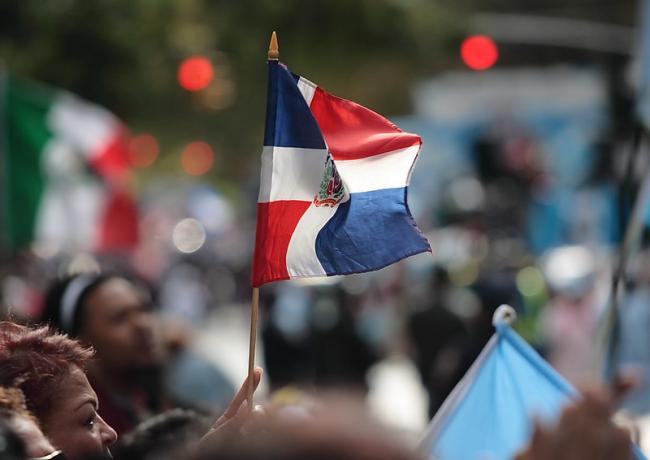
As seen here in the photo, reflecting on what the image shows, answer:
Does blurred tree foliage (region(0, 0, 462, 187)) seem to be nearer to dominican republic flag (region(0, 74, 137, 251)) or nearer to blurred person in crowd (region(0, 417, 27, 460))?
dominican republic flag (region(0, 74, 137, 251))

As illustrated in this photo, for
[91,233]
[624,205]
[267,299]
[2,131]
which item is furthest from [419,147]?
[91,233]

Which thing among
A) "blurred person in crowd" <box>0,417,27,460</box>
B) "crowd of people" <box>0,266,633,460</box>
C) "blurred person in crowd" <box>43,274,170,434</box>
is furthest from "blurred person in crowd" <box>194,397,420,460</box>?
"blurred person in crowd" <box>43,274,170,434</box>

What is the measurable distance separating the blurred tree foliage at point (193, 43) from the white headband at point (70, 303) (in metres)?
8.42

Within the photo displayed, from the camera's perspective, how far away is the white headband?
493cm

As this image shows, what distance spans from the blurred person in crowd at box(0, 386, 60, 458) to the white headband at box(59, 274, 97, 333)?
1843mm

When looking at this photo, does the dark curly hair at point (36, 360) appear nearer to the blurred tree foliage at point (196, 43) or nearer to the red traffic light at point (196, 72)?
the blurred tree foliage at point (196, 43)

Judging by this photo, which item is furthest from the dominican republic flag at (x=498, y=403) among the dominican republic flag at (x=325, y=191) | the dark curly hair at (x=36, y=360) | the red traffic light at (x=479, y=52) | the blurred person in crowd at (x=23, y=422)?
the red traffic light at (x=479, y=52)

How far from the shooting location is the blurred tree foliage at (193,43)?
13.4 metres

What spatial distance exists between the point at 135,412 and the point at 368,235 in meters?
1.37

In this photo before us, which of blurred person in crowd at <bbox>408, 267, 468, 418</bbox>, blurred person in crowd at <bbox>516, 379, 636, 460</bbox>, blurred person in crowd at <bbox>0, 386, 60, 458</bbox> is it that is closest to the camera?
blurred person in crowd at <bbox>516, 379, 636, 460</bbox>

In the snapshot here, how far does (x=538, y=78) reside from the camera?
3291cm

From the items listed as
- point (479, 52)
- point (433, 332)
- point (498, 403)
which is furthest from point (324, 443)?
point (479, 52)

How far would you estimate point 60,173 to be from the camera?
1325 centimetres

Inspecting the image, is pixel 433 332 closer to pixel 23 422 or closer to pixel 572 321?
pixel 572 321
